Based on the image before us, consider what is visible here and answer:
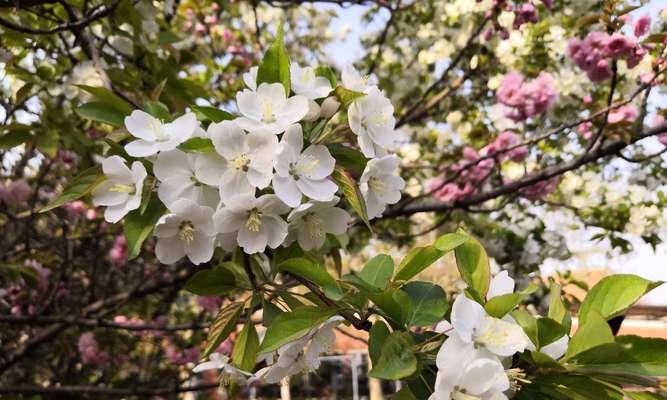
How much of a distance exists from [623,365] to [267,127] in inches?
18.0

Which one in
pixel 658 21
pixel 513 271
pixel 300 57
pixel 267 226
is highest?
pixel 300 57

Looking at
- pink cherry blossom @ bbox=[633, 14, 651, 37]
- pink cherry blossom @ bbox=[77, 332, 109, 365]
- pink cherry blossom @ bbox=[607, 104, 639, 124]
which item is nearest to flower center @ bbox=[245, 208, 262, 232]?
pink cherry blossom @ bbox=[633, 14, 651, 37]

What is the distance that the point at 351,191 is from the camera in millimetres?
834

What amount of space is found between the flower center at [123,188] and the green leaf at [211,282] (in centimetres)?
14

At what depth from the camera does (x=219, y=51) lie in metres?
3.56

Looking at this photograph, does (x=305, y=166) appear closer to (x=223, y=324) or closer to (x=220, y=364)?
(x=223, y=324)

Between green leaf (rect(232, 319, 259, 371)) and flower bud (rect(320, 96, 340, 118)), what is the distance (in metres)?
0.28

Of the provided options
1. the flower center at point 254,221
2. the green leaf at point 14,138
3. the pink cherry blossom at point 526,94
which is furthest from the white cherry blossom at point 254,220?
the pink cherry blossom at point 526,94

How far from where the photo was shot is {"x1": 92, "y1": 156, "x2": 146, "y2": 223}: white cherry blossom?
0.85 m

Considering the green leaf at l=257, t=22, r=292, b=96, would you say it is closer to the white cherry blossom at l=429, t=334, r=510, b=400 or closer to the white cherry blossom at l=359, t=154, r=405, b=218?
the white cherry blossom at l=359, t=154, r=405, b=218

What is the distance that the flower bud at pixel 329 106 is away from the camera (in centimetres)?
85

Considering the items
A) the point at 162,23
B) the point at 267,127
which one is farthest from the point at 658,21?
the point at 267,127

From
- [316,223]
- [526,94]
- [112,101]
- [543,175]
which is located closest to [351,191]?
[316,223]

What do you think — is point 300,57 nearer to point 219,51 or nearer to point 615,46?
point 219,51
